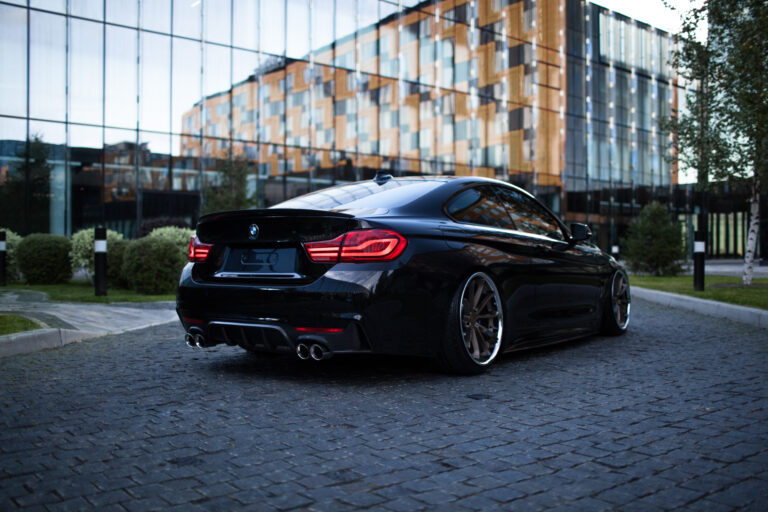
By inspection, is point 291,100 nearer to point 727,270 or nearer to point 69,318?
point 727,270

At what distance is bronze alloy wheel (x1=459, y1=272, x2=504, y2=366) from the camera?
482cm

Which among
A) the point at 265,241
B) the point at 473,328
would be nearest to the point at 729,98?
the point at 473,328

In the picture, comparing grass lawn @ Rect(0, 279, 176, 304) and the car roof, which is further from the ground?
the car roof

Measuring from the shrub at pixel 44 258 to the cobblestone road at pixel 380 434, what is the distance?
407 inches

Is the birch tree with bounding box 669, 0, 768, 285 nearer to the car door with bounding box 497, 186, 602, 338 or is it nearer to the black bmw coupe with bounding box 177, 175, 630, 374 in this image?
the car door with bounding box 497, 186, 602, 338

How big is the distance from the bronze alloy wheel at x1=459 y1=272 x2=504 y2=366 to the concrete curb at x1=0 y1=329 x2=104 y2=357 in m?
3.96

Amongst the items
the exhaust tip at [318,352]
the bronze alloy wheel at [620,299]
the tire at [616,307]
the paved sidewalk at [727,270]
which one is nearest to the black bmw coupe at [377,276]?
the exhaust tip at [318,352]

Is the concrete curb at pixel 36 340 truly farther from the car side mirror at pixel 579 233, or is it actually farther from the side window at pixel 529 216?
the car side mirror at pixel 579 233

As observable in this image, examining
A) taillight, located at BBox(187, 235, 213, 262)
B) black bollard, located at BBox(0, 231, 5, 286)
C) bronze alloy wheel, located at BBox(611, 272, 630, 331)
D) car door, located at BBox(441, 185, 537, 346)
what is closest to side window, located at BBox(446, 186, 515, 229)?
car door, located at BBox(441, 185, 537, 346)

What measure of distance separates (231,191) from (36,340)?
15336mm

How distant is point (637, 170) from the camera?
140 ft

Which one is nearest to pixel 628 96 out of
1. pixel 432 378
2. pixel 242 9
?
pixel 242 9

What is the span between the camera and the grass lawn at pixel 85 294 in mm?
10883

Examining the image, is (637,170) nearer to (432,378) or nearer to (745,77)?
(745,77)
